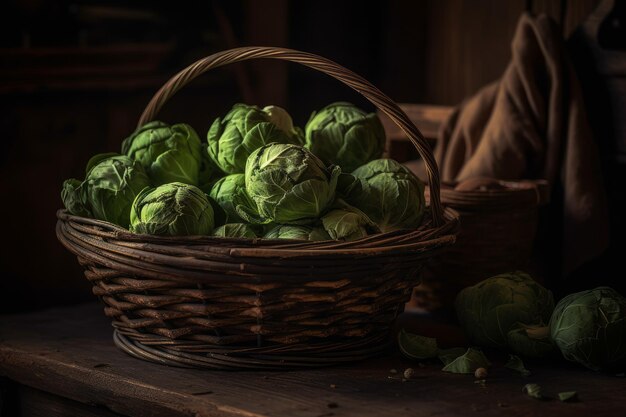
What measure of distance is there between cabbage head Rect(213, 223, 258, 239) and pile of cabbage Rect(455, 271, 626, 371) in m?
0.47

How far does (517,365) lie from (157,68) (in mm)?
1978

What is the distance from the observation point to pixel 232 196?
165 centimetres

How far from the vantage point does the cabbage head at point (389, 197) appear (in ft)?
5.37

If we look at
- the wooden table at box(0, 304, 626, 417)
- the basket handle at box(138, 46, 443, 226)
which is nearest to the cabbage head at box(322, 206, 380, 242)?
the basket handle at box(138, 46, 443, 226)

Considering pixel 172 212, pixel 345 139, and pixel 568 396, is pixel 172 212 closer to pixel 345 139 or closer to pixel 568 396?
pixel 345 139

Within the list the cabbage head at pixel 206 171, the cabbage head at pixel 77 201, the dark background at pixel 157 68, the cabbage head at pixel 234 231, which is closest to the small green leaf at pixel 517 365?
the cabbage head at pixel 234 231

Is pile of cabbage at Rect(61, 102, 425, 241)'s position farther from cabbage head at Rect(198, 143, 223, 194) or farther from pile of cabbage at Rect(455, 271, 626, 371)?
pile of cabbage at Rect(455, 271, 626, 371)

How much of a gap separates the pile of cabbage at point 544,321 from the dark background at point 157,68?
109 centimetres

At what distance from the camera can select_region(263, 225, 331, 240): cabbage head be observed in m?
1.55

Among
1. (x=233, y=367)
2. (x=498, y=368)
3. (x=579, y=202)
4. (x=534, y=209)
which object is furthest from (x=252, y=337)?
(x=579, y=202)

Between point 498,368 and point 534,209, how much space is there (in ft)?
2.02

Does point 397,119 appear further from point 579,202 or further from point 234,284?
point 579,202

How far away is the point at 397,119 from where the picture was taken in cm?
160

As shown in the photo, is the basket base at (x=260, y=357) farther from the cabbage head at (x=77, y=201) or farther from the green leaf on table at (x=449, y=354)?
the cabbage head at (x=77, y=201)
